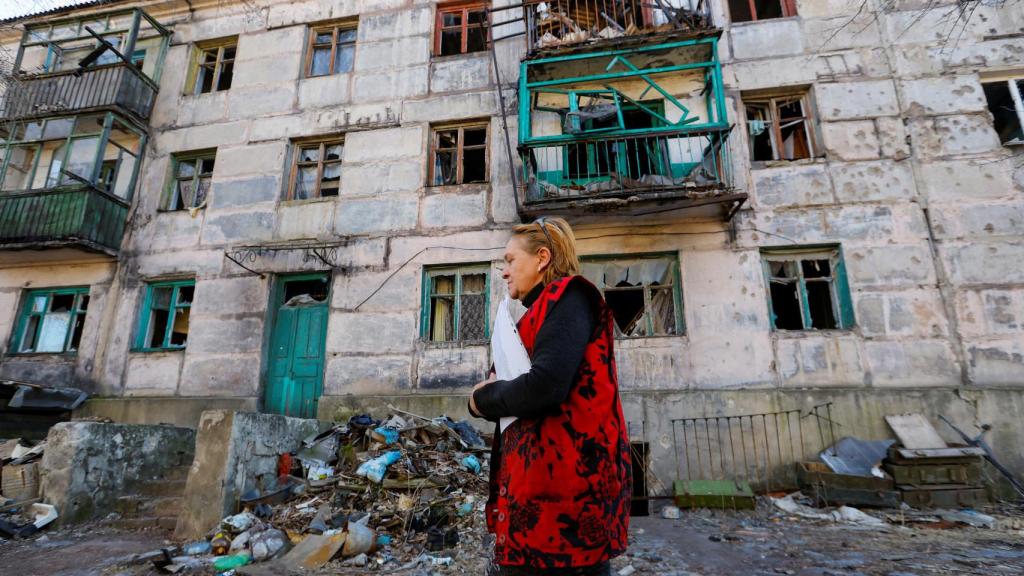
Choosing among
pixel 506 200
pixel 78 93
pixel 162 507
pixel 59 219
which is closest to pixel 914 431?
pixel 506 200

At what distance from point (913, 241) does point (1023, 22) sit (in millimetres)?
4500

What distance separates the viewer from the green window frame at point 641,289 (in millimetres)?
8273

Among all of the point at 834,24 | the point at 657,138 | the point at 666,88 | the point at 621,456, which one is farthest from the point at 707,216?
the point at 621,456

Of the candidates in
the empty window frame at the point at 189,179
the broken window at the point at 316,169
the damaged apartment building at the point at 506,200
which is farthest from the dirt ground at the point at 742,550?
the empty window frame at the point at 189,179

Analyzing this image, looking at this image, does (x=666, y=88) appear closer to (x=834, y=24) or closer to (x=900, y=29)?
(x=834, y=24)

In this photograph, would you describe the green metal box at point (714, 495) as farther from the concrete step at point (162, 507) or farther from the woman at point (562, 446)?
the concrete step at point (162, 507)

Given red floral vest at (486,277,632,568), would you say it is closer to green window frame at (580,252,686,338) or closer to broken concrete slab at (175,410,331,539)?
broken concrete slab at (175,410,331,539)

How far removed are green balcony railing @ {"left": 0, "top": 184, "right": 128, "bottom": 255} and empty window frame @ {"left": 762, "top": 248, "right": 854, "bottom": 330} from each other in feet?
41.9

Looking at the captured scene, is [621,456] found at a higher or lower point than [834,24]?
lower

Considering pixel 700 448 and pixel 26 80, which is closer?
pixel 700 448

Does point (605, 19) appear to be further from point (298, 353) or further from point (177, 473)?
point (177, 473)

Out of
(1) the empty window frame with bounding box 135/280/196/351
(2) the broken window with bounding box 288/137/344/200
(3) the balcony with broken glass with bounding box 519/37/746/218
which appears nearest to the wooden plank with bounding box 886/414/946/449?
(3) the balcony with broken glass with bounding box 519/37/746/218

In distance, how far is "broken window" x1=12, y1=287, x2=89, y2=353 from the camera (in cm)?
1021

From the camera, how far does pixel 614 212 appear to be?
26.9 ft
